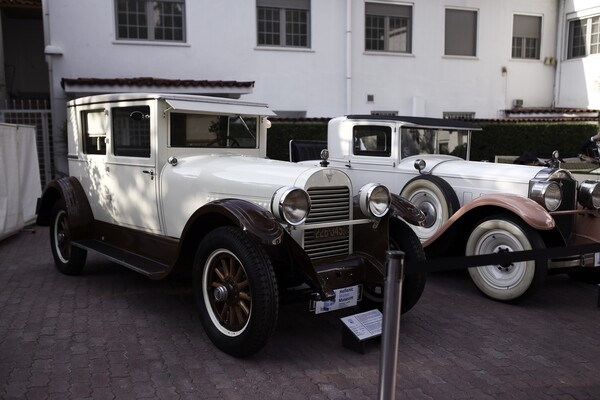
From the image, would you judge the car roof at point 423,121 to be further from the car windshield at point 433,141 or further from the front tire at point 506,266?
the front tire at point 506,266

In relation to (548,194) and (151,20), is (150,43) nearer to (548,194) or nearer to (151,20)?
(151,20)

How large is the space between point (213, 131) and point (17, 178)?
15.7ft

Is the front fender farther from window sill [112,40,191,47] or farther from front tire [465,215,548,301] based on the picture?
window sill [112,40,191,47]

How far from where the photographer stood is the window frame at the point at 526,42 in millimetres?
16016

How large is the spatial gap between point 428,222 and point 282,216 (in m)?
2.97

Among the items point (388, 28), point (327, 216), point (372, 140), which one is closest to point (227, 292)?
point (327, 216)

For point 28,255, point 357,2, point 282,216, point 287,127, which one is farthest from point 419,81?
point 282,216

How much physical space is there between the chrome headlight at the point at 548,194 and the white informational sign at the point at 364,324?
92.4 inches

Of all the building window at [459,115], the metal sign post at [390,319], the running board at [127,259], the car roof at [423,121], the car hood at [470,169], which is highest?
the building window at [459,115]

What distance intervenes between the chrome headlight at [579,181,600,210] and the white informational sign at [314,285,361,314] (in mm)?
3035

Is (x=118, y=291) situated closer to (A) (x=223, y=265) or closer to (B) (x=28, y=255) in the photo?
(A) (x=223, y=265)

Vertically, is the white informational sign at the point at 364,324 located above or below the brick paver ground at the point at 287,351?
above

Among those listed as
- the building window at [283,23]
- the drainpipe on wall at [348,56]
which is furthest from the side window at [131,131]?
the drainpipe on wall at [348,56]

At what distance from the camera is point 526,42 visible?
16.2 m
